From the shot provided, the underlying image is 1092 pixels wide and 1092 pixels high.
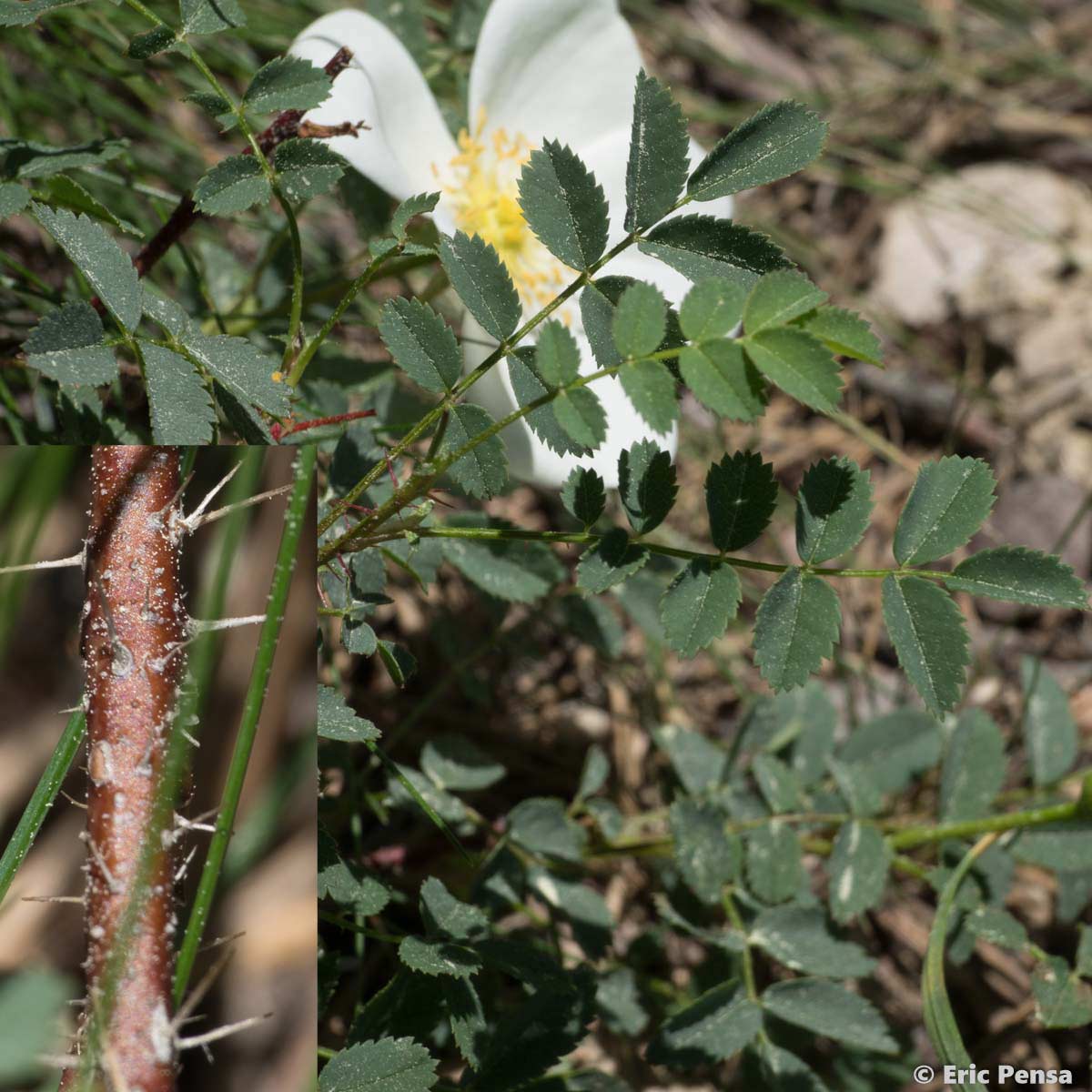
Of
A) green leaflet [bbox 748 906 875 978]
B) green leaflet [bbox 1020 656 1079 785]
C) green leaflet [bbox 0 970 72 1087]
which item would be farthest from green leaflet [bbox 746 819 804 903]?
green leaflet [bbox 0 970 72 1087]

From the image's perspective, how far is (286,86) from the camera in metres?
0.88

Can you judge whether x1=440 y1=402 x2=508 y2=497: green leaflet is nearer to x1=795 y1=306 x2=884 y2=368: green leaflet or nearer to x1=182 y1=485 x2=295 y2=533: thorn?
x1=182 y1=485 x2=295 y2=533: thorn

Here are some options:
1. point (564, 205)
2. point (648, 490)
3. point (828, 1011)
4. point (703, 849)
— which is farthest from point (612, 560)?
point (828, 1011)

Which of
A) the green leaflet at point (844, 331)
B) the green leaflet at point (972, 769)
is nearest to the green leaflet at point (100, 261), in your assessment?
the green leaflet at point (844, 331)

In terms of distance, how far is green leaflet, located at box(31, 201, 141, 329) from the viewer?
0.79 metres

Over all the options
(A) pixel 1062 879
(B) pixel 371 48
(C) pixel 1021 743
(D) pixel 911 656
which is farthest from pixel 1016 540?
(B) pixel 371 48

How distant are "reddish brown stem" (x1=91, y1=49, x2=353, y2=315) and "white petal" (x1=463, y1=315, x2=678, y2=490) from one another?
0.23m

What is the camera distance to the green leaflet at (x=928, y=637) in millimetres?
793

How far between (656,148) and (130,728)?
54cm

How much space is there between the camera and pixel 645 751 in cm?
169

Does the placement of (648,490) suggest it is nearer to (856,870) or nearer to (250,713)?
(250,713)

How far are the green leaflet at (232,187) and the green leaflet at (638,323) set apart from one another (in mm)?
316

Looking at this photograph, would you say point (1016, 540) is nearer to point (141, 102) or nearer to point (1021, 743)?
point (1021, 743)

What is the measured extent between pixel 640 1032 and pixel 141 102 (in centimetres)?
151
